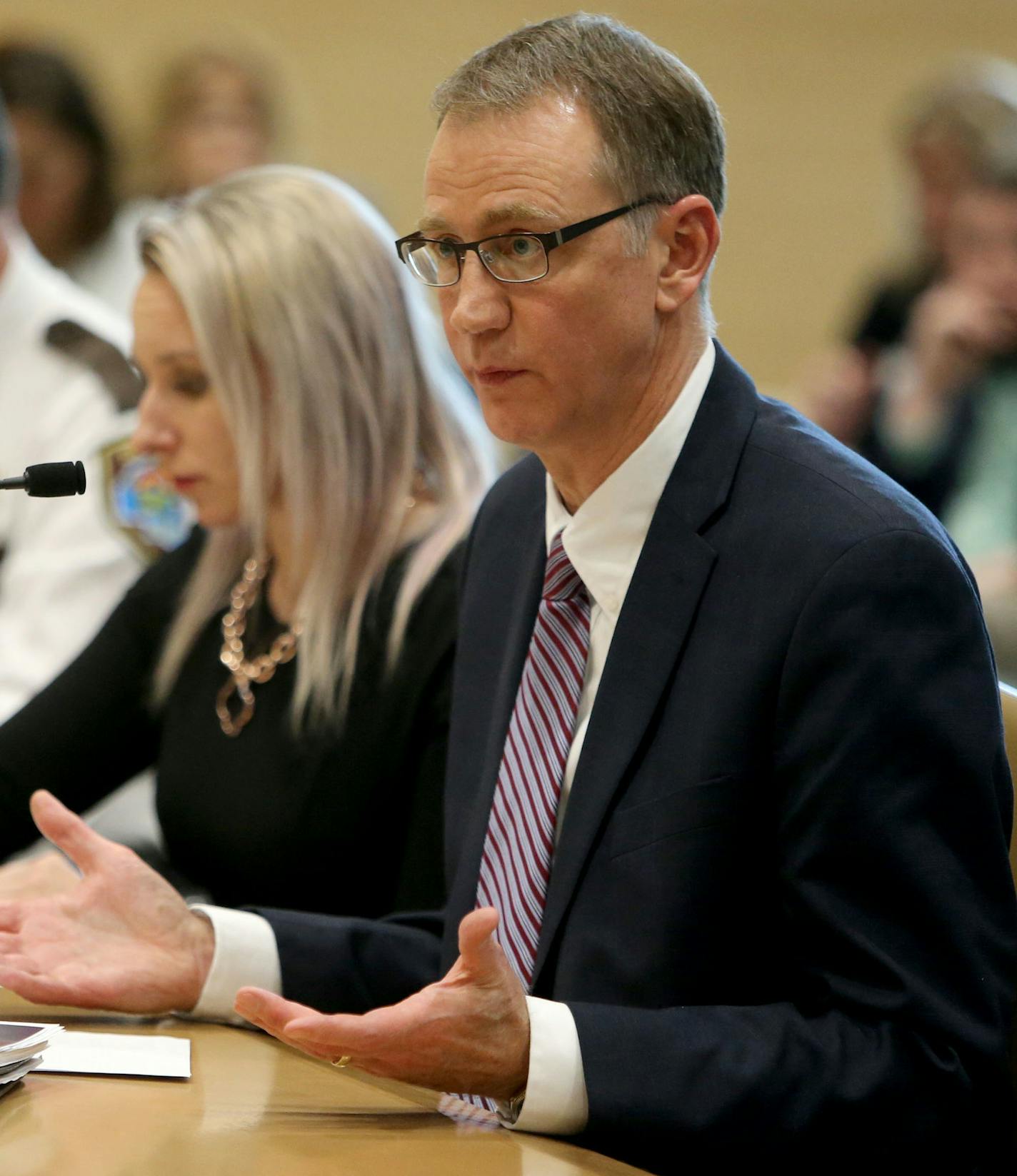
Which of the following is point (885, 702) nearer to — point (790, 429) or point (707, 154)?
point (790, 429)

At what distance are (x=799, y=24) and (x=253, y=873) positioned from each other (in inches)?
179

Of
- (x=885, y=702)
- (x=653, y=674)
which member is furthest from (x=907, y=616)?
(x=653, y=674)

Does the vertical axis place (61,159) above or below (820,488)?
above

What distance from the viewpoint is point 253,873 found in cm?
172

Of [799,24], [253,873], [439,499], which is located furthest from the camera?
[799,24]

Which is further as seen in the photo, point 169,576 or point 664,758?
point 169,576

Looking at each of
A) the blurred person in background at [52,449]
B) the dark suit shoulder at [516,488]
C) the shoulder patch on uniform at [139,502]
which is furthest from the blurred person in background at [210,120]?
the dark suit shoulder at [516,488]

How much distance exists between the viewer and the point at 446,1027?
3.37 feet

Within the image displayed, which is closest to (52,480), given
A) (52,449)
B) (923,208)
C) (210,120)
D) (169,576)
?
(169,576)

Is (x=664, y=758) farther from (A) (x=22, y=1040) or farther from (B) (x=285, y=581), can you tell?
(B) (x=285, y=581)

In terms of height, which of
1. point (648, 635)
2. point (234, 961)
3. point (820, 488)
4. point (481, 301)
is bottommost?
point (234, 961)

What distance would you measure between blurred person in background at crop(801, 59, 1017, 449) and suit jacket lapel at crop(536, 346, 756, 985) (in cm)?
181

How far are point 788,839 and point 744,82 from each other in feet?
15.8

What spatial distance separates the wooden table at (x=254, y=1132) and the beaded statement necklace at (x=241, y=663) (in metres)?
0.66
